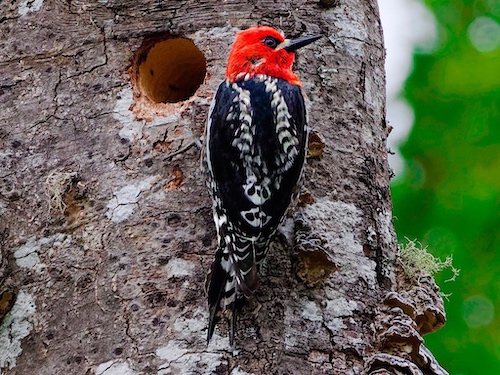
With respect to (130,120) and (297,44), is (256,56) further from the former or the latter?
(130,120)

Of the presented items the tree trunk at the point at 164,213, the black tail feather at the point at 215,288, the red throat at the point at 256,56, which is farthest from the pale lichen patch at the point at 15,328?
the red throat at the point at 256,56

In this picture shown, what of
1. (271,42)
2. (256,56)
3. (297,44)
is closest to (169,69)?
(256,56)

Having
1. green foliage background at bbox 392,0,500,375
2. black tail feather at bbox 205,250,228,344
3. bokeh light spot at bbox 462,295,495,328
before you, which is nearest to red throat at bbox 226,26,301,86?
black tail feather at bbox 205,250,228,344

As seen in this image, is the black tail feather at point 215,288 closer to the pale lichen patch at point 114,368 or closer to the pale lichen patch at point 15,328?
the pale lichen patch at point 114,368

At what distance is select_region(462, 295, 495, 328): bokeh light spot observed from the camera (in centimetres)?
505

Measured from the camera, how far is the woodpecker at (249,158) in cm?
308

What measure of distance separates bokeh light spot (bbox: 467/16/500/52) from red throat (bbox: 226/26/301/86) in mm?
2236

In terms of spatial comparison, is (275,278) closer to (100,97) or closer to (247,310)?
(247,310)

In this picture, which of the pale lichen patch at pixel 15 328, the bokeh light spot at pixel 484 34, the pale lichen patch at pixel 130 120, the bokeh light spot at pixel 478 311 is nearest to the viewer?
the pale lichen patch at pixel 15 328

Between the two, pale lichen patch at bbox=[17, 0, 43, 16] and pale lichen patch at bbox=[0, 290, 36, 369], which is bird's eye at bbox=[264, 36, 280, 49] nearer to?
pale lichen patch at bbox=[17, 0, 43, 16]

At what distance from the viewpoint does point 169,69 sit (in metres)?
4.14

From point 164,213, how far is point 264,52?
2.96 ft

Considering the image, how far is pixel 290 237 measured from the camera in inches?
130

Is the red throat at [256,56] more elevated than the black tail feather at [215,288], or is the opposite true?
the red throat at [256,56]
